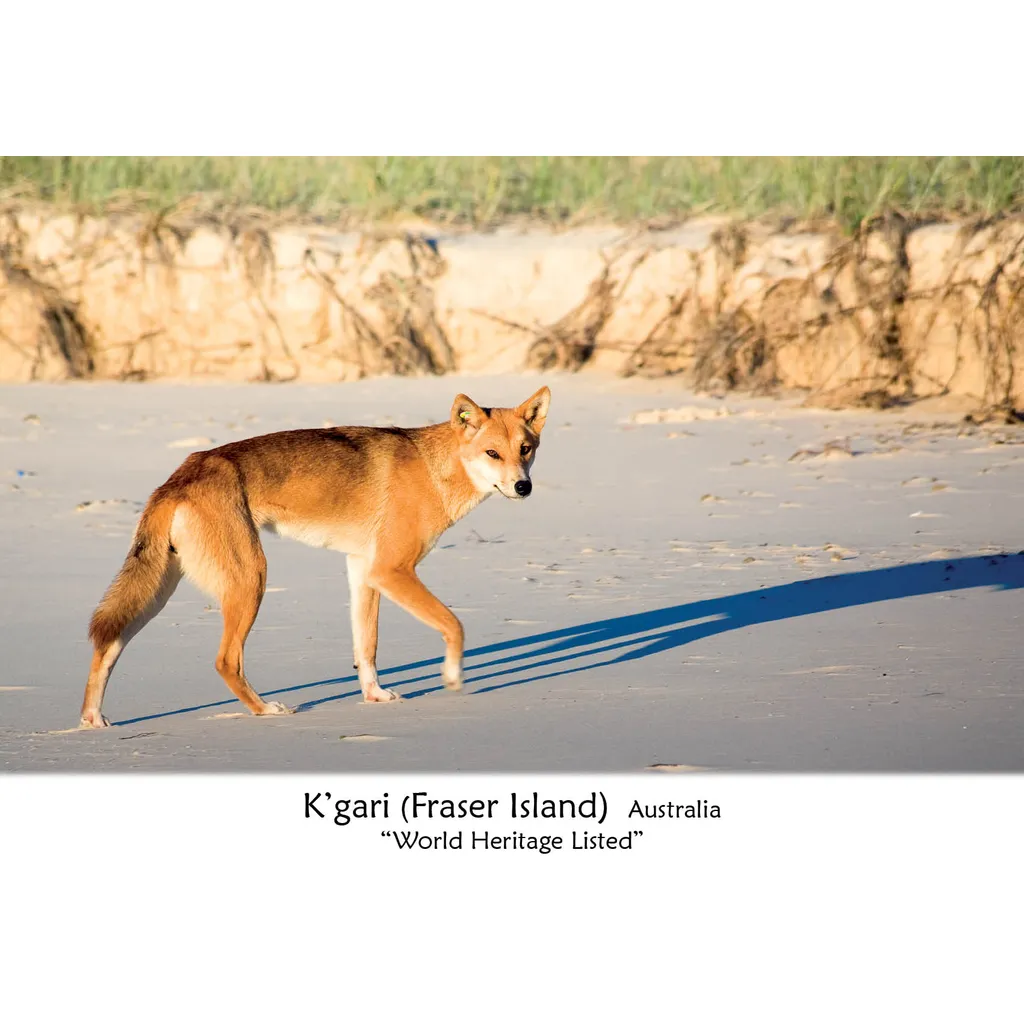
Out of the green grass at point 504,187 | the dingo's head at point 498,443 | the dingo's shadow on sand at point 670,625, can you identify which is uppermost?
the green grass at point 504,187

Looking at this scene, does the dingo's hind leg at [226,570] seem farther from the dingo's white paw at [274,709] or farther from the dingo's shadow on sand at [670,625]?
the dingo's shadow on sand at [670,625]

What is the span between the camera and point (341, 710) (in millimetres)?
7105

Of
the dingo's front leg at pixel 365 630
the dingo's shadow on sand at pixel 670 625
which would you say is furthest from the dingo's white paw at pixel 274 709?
the dingo's front leg at pixel 365 630

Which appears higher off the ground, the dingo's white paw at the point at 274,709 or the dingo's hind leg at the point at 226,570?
the dingo's hind leg at the point at 226,570

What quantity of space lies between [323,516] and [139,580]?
3.02 feet

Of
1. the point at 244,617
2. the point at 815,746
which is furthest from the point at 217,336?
the point at 815,746

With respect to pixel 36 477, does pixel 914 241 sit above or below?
above

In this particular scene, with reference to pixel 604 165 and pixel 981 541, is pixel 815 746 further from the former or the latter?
pixel 604 165

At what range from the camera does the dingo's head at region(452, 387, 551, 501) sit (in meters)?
7.56

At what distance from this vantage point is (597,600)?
8.84 metres

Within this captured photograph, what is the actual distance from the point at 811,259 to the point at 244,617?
8169 millimetres

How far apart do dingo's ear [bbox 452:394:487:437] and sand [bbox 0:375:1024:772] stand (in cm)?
102

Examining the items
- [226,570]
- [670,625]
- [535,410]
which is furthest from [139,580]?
[670,625]

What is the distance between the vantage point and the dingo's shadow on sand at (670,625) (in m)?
7.57
